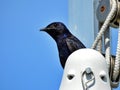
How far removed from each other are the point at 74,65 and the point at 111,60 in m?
0.17

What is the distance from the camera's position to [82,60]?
2.16ft

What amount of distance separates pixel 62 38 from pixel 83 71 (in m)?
0.79

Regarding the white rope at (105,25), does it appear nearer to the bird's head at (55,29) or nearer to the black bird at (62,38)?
the black bird at (62,38)

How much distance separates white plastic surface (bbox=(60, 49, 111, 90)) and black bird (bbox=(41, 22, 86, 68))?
415 millimetres

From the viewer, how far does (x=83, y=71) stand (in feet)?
2.13

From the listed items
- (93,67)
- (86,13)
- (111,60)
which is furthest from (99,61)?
(86,13)

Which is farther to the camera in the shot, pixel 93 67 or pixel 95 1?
pixel 95 1

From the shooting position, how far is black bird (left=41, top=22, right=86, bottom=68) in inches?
46.3

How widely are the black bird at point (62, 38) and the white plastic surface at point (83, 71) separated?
415mm

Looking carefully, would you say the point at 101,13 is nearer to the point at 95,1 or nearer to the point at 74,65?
the point at 95,1

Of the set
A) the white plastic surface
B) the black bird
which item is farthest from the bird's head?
the white plastic surface

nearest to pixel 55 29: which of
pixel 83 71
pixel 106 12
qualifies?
pixel 106 12

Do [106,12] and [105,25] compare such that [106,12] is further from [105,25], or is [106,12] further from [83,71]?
[83,71]

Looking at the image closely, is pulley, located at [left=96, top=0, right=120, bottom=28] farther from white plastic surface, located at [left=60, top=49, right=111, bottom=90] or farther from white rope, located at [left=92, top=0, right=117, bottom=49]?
white plastic surface, located at [left=60, top=49, right=111, bottom=90]
